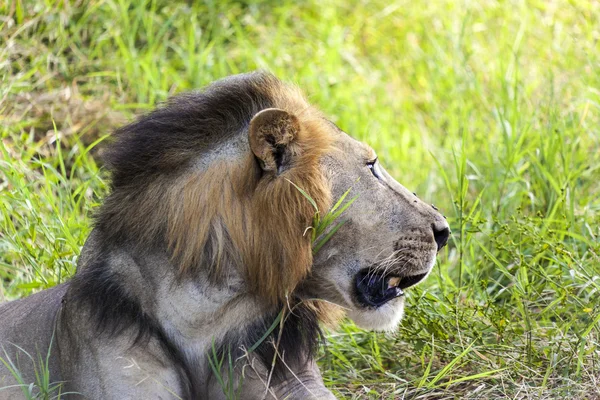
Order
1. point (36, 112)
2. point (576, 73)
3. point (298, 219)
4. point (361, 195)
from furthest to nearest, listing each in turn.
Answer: point (576, 73) → point (36, 112) → point (361, 195) → point (298, 219)

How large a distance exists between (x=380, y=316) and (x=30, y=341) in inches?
43.8

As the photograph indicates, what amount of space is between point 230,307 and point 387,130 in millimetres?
3541

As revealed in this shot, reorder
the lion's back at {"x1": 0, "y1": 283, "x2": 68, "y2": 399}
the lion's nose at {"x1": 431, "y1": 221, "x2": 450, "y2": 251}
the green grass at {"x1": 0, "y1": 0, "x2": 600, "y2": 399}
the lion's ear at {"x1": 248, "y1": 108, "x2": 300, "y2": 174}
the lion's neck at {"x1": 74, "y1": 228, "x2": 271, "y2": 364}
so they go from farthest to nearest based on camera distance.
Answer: the green grass at {"x1": 0, "y1": 0, "x2": 600, "y2": 399}, the lion's back at {"x1": 0, "y1": 283, "x2": 68, "y2": 399}, the lion's nose at {"x1": 431, "y1": 221, "x2": 450, "y2": 251}, the lion's neck at {"x1": 74, "y1": 228, "x2": 271, "y2": 364}, the lion's ear at {"x1": 248, "y1": 108, "x2": 300, "y2": 174}

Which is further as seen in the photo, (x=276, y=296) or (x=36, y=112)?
(x=36, y=112)

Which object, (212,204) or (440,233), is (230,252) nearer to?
(212,204)

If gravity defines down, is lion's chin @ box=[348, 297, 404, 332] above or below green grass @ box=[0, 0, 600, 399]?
above

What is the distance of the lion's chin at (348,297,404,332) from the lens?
2920 mm

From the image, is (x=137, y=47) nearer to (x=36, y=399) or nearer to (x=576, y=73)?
(x=576, y=73)

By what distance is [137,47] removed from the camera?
19.9ft

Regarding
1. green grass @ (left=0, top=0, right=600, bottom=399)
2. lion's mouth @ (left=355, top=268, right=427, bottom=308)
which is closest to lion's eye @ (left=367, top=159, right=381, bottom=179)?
lion's mouth @ (left=355, top=268, right=427, bottom=308)

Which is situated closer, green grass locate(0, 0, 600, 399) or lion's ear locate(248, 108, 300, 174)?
lion's ear locate(248, 108, 300, 174)

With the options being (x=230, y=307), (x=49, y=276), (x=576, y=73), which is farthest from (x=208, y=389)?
(x=576, y=73)

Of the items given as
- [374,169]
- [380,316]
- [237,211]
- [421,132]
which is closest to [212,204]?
[237,211]

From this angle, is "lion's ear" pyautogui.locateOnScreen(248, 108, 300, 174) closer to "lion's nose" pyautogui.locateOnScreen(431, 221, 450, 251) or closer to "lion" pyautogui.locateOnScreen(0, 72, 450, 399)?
"lion" pyautogui.locateOnScreen(0, 72, 450, 399)
